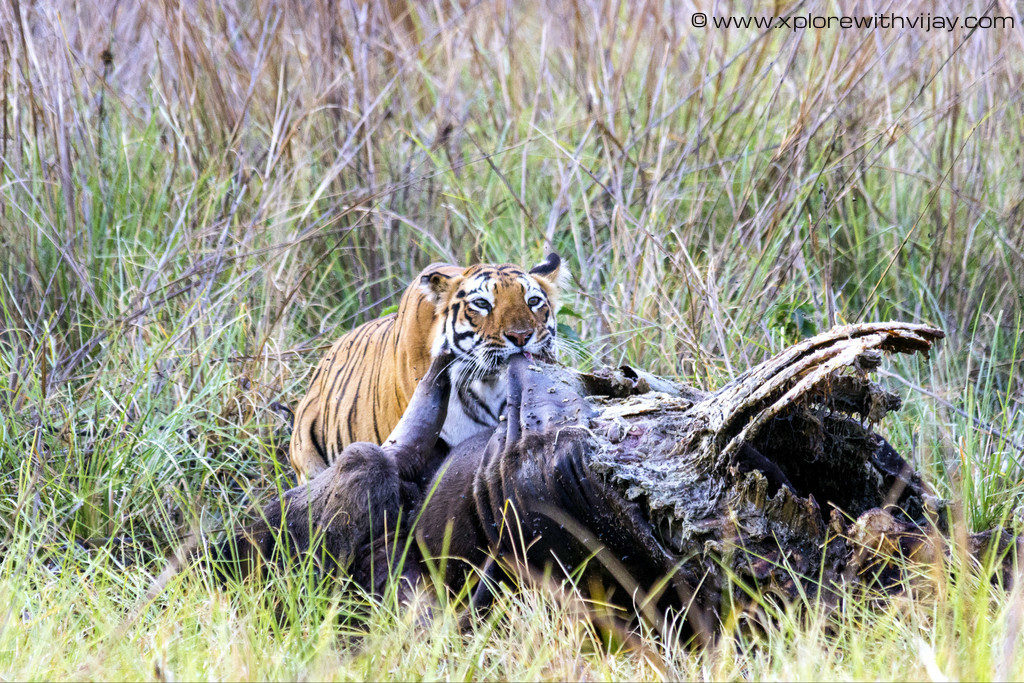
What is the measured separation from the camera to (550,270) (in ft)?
11.2

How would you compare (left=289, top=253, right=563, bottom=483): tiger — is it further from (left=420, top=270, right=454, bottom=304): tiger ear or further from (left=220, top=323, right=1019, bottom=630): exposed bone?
(left=220, top=323, right=1019, bottom=630): exposed bone

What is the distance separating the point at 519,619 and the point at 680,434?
0.56m

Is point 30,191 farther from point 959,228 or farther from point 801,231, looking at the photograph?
point 959,228

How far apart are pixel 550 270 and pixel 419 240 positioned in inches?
53.9

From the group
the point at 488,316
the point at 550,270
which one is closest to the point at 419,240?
the point at 550,270

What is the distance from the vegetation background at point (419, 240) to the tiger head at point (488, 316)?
19.8 inches

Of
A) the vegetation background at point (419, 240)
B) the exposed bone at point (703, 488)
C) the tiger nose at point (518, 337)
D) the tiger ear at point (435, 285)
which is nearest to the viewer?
the exposed bone at point (703, 488)

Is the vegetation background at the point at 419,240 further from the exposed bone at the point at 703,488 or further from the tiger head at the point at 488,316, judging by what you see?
the tiger head at the point at 488,316

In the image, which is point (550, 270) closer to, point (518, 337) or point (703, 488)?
point (518, 337)

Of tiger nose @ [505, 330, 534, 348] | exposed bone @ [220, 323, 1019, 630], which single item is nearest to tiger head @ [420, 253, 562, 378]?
tiger nose @ [505, 330, 534, 348]

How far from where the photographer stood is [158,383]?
3586 mm

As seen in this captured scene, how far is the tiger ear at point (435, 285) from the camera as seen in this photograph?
321cm

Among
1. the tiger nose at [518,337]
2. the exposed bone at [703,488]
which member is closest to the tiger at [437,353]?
the tiger nose at [518,337]

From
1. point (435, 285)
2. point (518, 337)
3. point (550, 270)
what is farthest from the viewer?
point (550, 270)
